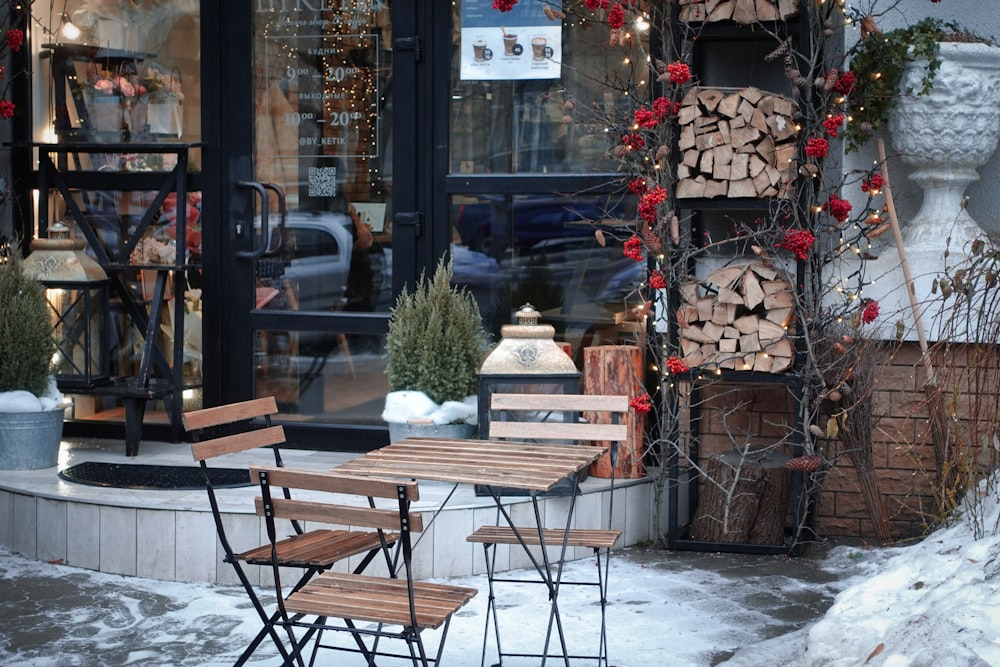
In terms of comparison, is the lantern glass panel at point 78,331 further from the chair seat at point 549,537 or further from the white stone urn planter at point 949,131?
the white stone urn planter at point 949,131

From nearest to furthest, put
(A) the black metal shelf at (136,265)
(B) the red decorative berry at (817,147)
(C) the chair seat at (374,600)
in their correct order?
(C) the chair seat at (374,600)
(B) the red decorative berry at (817,147)
(A) the black metal shelf at (136,265)

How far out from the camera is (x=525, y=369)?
615 centimetres

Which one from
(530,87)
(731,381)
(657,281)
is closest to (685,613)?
(731,381)

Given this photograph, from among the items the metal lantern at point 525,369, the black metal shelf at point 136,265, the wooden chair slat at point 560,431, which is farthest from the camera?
the black metal shelf at point 136,265

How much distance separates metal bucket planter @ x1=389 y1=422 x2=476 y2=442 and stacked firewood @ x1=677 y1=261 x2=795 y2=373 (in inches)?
43.9

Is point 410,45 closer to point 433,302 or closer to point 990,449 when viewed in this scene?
point 433,302

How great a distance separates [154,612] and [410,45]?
3.36 m

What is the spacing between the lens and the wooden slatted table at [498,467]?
4.23 m

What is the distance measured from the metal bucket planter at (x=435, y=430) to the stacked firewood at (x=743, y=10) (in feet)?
7.33

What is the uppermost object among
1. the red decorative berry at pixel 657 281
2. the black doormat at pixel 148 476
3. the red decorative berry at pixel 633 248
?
the red decorative berry at pixel 633 248

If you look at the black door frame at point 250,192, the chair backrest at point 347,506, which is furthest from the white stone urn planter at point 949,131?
the chair backrest at point 347,506

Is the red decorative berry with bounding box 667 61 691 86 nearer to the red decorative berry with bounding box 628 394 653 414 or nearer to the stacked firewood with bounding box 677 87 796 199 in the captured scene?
the stacked firewood with bounding box 677 87 796 199

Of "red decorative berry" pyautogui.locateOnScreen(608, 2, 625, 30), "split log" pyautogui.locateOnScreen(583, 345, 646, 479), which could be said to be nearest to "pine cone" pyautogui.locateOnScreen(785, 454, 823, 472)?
"split log" pyautogui.locateOnScreen(583, 345, 646, 479)

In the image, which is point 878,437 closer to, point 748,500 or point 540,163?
point 748,500
